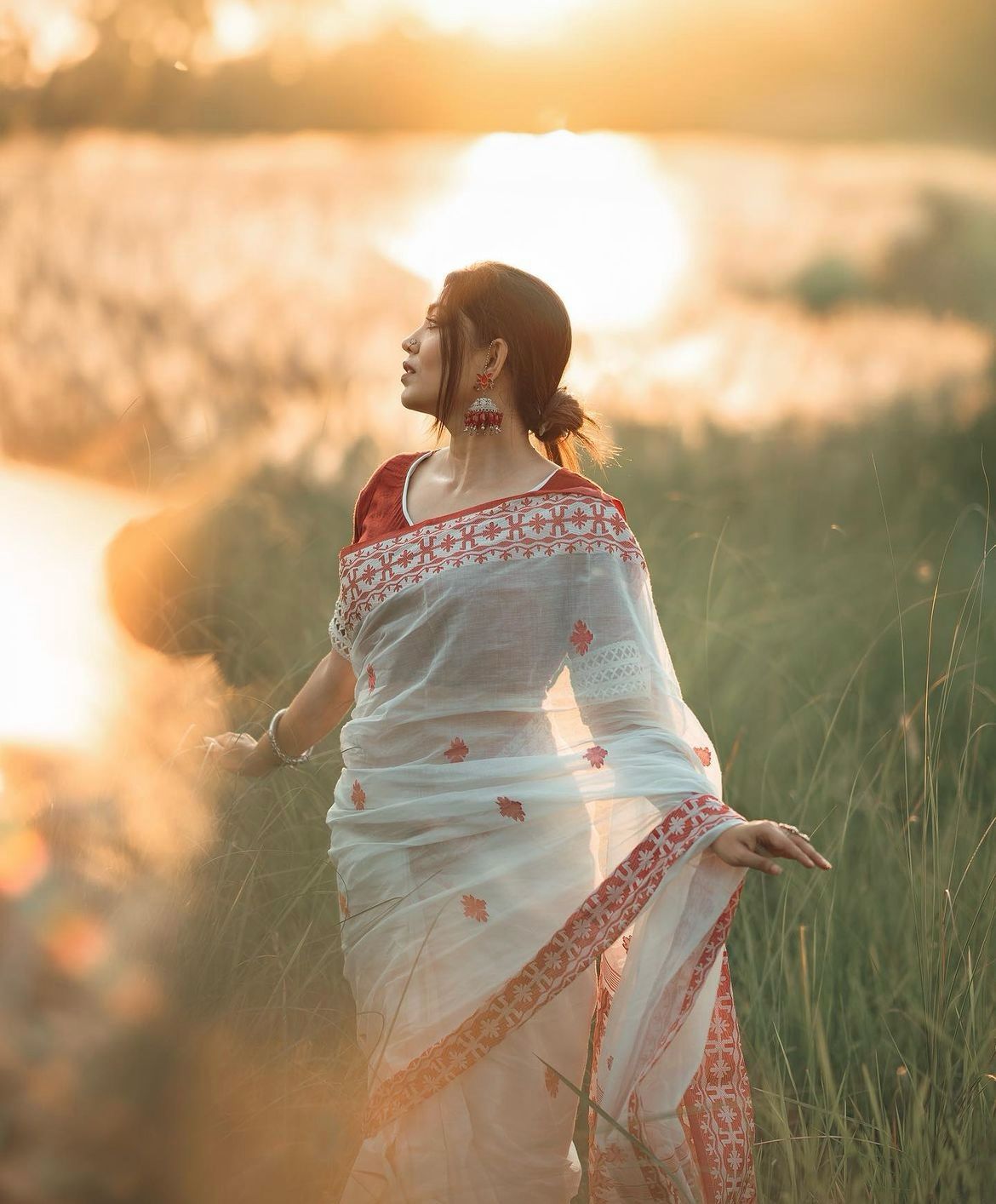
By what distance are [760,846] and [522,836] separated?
0.32 meters

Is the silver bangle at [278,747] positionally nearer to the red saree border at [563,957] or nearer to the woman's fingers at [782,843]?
the red saree border at [563,957]

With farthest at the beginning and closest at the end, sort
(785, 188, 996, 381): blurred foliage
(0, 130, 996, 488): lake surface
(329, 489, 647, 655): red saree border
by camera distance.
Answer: (785, 188, 996, 381): blurred foliage
(0, 130, 996, 488): lake surface
(329, 489, 647, 655): red saree border

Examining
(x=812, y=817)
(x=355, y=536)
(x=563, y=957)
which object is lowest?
(x=812, y=817)

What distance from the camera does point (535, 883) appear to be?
1560 mm

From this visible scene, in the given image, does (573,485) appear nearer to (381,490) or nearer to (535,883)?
(381,490)

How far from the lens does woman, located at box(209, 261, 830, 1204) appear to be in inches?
58.5

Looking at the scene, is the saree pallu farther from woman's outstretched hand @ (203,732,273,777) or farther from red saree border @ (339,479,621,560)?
woman's outstretched hand @ (203,732,273,777)

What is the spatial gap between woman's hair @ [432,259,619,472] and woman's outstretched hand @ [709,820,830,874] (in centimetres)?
61

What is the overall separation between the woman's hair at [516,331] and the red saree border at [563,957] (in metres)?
0.58

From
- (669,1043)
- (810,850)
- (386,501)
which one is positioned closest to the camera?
(810,850)

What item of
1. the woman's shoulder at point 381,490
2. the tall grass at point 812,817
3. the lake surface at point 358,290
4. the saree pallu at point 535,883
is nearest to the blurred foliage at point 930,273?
the lake surface at point 358,290

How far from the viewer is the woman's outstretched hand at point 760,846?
1.32 m

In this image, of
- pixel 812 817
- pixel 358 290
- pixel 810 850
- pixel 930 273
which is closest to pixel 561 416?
pixel 810 850

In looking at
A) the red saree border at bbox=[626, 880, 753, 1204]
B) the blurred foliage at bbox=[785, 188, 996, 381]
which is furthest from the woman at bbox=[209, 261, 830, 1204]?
the blurred foliage at bbox=[785, 188, 996, 381]
